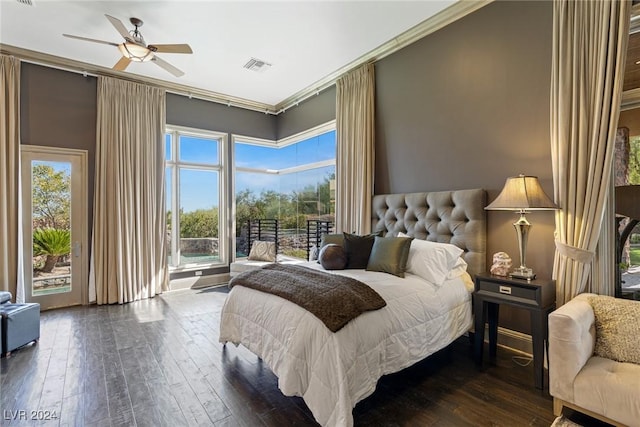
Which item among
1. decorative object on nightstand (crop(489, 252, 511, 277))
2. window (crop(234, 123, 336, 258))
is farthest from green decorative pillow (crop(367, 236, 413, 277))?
window (crop(234, 123, 336, 258))

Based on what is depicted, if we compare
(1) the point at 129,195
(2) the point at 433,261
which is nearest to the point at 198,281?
(1) the point at 129,195

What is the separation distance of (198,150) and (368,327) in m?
5.12

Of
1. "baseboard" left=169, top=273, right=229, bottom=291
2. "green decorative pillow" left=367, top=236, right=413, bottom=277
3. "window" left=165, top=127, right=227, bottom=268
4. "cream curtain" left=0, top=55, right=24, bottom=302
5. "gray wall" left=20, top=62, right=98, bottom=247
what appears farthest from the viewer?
"window" left=165, top=127, right=227, bottom=268

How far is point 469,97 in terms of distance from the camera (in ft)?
11.1

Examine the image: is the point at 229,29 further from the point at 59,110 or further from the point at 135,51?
the point at 59,110

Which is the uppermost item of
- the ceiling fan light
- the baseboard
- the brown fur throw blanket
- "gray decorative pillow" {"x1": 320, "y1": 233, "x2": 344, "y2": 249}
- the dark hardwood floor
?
the ceiling fan light

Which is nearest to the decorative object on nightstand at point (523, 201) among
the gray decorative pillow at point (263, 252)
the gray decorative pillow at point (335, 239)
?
the gray decorative pillow at point (335, 239)

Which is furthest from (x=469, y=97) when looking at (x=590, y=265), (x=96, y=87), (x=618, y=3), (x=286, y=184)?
(x=96, y=87)

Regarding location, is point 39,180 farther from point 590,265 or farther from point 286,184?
point 590,265

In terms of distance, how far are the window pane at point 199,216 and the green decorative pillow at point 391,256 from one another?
13.0 feet

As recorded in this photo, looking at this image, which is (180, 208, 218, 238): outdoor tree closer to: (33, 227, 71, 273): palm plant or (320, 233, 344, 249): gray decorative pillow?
(33, 227, 71, 273): palm plant

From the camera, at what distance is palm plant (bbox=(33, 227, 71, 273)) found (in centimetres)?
447

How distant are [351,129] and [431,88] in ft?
4.21

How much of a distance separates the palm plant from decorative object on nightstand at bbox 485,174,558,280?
566cm
